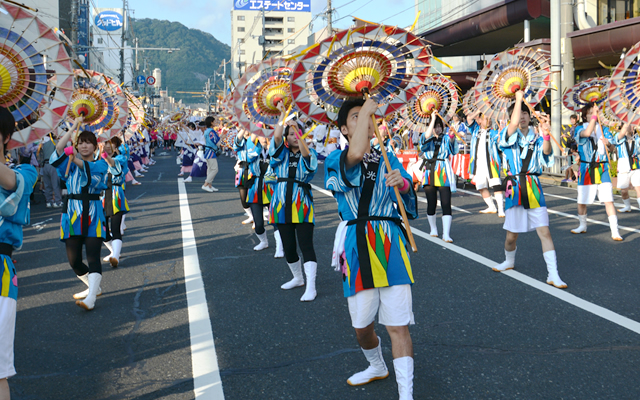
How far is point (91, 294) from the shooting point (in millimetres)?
5461

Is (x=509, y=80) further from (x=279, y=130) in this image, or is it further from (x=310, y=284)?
(x=310, y=284)

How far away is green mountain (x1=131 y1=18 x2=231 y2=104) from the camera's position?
473 feet

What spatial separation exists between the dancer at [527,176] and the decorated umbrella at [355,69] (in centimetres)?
232

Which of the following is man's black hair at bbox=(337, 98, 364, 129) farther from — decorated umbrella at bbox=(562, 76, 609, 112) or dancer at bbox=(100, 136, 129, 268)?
decorated umbrella at bbox=(562, 76, 609, 112)

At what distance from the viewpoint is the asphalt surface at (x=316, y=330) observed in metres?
3.71

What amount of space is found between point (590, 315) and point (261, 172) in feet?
15.9

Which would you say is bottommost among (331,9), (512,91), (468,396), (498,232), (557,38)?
(468,396)

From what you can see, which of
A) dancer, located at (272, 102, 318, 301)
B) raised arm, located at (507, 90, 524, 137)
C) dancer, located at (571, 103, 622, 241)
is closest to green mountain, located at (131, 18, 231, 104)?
dancer, located at (571, 103, 622, 241)

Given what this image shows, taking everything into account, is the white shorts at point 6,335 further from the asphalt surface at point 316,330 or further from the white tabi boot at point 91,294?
the white tabi boot at point 91,294

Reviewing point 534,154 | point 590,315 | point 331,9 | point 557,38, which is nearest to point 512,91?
point 534,154

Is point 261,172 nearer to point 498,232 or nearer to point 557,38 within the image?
point 498,232

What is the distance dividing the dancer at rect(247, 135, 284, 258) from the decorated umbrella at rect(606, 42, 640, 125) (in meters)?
4.38

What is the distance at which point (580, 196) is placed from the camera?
28.9 feet

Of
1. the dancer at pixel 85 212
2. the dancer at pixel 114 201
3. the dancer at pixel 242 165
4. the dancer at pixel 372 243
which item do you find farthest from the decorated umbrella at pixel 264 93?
the dancer at pixel 372 243
